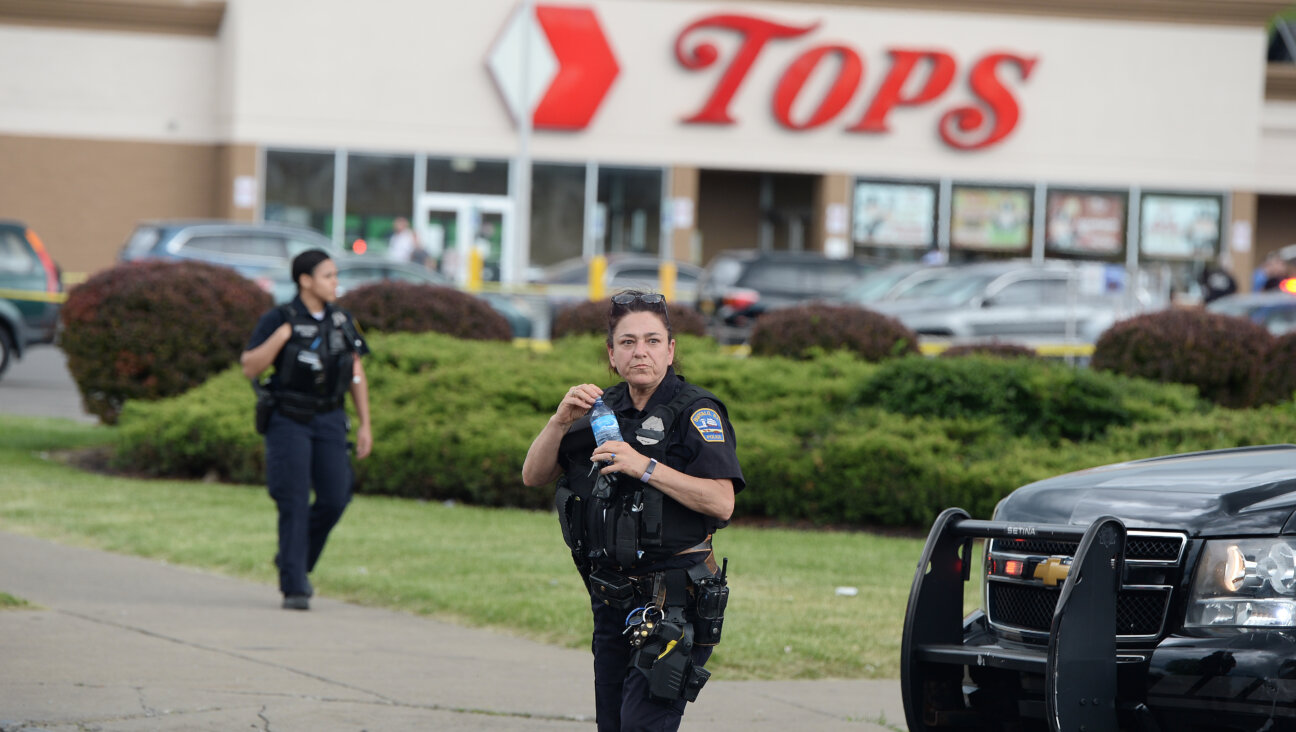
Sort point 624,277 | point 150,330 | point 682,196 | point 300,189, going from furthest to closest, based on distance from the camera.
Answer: point 682,196
point 300,189
point 624,277
point 150,330

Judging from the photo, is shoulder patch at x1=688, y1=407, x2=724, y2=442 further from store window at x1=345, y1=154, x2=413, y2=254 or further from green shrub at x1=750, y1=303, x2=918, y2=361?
store window at x1=345, y1=154, x2=413, y2=254

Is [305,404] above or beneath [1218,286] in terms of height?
beneath

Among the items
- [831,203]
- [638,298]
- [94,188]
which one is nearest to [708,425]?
[638,298]

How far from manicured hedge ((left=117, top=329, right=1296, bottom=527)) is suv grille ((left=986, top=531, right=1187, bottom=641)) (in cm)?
623

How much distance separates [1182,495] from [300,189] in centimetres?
3065

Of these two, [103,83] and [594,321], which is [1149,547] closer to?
[594,321]

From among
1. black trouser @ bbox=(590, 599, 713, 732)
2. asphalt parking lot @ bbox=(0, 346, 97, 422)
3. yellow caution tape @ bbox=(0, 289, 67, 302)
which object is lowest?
asphalt parking lot @ bbox=(0, 346, 97, 422)

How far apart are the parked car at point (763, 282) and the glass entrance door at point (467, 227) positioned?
341 inches

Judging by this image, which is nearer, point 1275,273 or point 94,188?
point 1275,273

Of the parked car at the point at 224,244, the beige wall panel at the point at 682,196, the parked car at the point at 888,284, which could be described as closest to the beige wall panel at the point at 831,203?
the beige wall panel at the point at 682,196

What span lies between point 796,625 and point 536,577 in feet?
5.80

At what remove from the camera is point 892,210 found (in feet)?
116

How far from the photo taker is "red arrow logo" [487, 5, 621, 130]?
33.0 meters

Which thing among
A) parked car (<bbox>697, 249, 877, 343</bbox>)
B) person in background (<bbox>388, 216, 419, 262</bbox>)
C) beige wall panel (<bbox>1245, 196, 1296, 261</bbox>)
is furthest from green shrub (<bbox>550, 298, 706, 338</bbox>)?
beige wall panel (<bbox>1245, 196, 1296, 261</bbox>)
